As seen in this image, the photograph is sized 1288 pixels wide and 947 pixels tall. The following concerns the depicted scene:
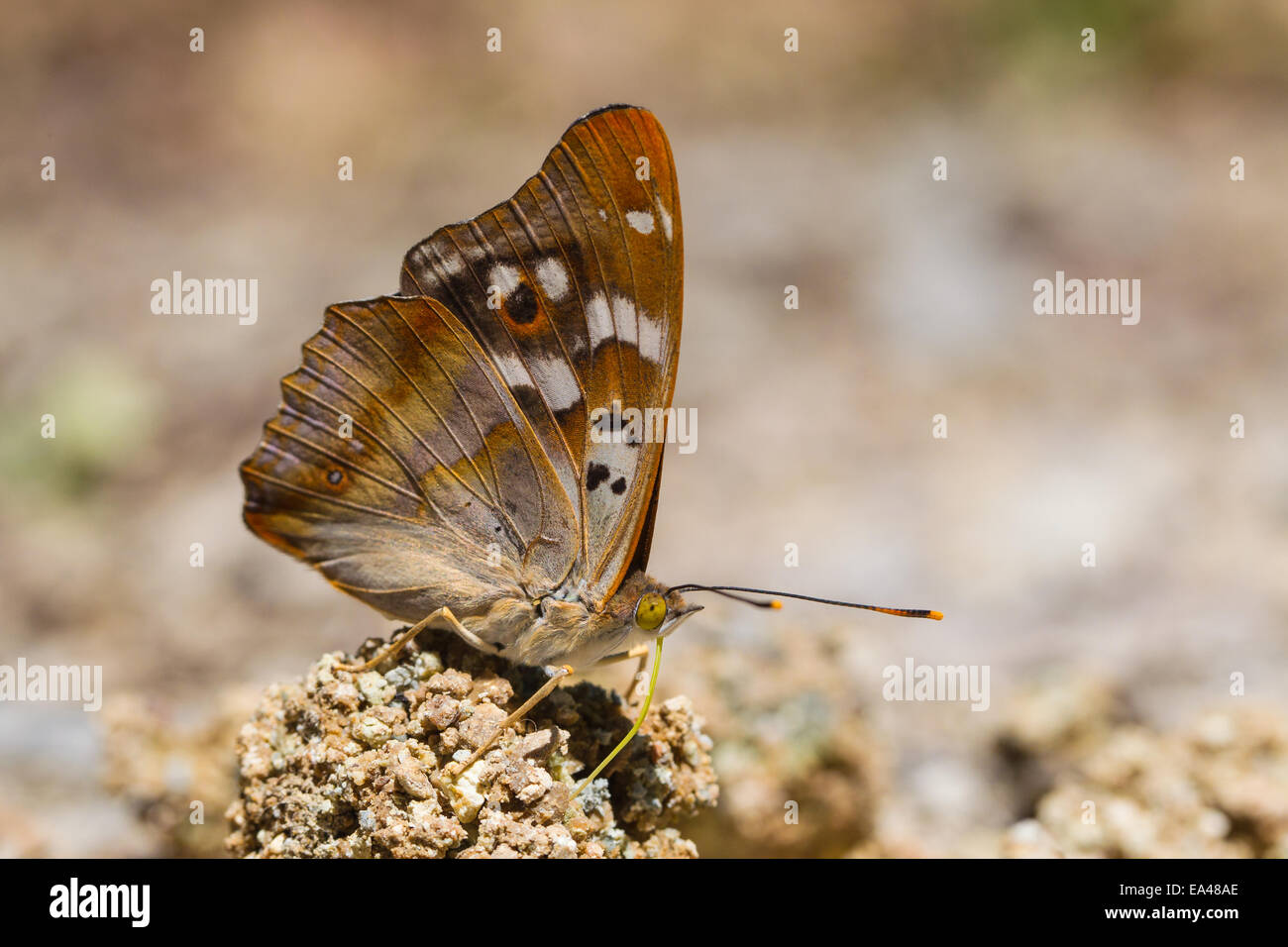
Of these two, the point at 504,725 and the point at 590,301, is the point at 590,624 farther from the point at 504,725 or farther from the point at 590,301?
the point at 590,301

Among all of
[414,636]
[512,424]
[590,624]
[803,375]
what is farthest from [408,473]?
[803,375]

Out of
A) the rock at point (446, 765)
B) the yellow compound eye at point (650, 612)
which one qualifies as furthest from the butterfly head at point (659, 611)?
the rock at point (446, 765)

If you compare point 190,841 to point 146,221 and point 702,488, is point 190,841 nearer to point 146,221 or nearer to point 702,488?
point 702,488

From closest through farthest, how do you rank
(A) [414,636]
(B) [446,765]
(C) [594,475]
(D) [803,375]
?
1. (B) [446,765]
2. (A) [414,636]
3. (C) [594,475]
4. (D) [803,375]

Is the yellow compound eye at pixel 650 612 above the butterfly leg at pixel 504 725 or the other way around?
above

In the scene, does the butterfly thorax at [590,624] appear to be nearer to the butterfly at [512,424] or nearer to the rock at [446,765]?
the butterfly at [512,424]

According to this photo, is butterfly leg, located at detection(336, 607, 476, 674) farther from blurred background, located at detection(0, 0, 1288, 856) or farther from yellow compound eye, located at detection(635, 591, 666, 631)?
blurred background, located at detection(0, 0, 1288, 856)

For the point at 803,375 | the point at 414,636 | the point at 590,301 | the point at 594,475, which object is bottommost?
the point at 414,636
